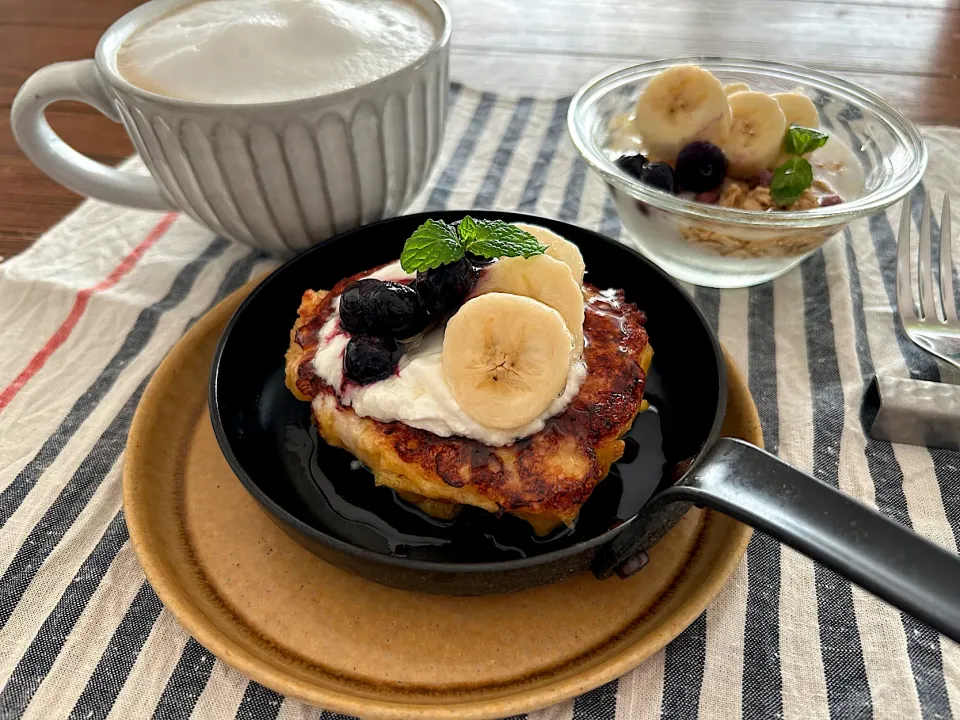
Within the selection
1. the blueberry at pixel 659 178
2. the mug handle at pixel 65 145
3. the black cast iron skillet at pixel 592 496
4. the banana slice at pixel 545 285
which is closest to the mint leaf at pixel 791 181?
the blueberry at pixel 659 178

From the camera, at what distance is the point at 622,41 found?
9.02 ft

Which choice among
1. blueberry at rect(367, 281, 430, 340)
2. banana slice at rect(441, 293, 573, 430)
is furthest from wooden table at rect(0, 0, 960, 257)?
banana slice at rect(441, 293, 573, 430)

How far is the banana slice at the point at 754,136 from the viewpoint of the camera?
1616 millimetres

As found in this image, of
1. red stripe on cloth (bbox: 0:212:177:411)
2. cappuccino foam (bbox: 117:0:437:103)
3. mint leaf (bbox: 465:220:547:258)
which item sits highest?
cappuccino foam (bbox: 117:0:437:103)

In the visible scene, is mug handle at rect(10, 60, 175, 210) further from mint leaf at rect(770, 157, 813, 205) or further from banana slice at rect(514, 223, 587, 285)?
mint leaf at rect(770, 157, 813, 205)

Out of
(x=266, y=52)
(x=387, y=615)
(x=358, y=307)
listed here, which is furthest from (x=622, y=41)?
(x=387, y=615)

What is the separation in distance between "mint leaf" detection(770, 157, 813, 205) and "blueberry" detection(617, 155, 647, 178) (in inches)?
11.4

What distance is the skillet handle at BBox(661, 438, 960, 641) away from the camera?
2.18 feet

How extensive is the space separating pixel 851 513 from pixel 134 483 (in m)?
1.03

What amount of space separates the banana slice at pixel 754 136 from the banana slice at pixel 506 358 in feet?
2.79

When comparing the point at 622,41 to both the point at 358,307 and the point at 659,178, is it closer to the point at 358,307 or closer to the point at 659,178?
the point at 659,178

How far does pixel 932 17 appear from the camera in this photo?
286cm

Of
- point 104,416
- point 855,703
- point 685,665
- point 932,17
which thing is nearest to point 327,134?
point 104,416

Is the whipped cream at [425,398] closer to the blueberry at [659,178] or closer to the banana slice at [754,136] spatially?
the blueberry at [659,178]
